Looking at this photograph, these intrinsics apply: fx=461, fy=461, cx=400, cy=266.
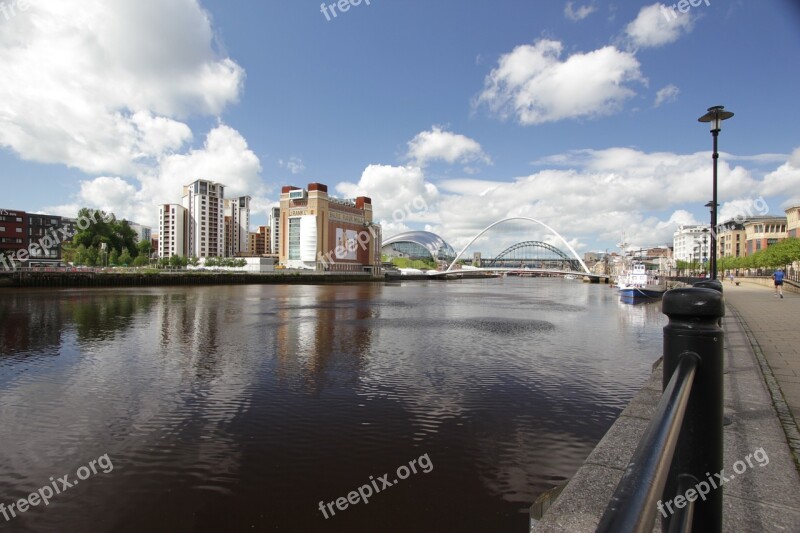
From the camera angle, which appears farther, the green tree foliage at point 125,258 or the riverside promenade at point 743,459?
the green tree foliage at point 125,258

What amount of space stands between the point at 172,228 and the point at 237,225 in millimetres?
26722

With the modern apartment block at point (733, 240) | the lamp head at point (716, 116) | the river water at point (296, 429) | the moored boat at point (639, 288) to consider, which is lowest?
the river water at point (296, 429)

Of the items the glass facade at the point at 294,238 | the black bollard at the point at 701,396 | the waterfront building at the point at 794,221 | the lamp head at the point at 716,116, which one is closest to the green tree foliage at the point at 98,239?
the glass facade at the point at 294,238

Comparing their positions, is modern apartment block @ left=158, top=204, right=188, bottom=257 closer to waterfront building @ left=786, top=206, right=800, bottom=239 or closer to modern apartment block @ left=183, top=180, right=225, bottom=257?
modern apartment block @ left=183, top=180, right=225, bottom=257

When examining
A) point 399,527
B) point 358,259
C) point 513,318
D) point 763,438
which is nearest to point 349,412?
point 399,527

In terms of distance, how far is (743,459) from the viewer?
4.43 meters

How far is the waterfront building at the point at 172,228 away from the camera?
158875mm

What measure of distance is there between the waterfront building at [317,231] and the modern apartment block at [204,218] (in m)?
34.7

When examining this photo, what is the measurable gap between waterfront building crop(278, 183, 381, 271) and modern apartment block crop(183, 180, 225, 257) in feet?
114

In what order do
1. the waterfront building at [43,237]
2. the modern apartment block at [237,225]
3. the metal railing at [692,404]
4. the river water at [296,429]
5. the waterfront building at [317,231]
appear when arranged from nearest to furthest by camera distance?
the metal railing at [692,404], the river water at [296,429], the waterfront building at [43,237], the waterfront building at [317,231], the modern apartment block at [237,225]

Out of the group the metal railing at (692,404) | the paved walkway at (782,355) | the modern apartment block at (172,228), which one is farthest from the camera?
the modern apartment block at (172,228)

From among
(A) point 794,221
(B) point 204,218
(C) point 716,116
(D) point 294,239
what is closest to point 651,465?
(C) point 716,116

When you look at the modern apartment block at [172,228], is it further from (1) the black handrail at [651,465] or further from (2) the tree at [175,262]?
(1) the black handrail at [651,465]

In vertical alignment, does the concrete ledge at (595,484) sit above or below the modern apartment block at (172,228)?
below
